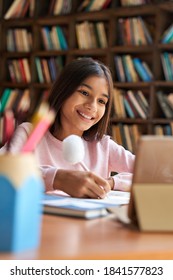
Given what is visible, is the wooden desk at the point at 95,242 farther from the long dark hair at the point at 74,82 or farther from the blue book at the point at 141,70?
the blue book at the point at 141,70

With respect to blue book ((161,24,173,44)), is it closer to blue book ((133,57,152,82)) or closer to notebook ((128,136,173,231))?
blue book ((133,57,152,82))

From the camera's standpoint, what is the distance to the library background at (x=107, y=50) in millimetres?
4383

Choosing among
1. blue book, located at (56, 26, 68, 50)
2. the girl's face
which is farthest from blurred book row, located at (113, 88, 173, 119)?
the girl's face

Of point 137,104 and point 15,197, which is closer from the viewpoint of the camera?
point 15,197

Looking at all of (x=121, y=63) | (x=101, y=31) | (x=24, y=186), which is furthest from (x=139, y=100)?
(x=24, y=186)

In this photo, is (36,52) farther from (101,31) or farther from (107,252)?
(107,252)

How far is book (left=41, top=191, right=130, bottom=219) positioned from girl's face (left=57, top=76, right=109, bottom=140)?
0.66 metres

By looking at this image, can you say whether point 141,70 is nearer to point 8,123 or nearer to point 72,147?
point 72,147

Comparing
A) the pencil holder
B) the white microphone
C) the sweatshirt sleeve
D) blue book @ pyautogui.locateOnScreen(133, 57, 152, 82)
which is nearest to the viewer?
the pencil holder

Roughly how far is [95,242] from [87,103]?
1236 millimetres

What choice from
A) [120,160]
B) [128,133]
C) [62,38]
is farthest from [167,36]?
[120,160]

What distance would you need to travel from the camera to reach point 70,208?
1.23 meters

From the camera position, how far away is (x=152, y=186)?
3.58ft

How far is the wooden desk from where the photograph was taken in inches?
32.6
